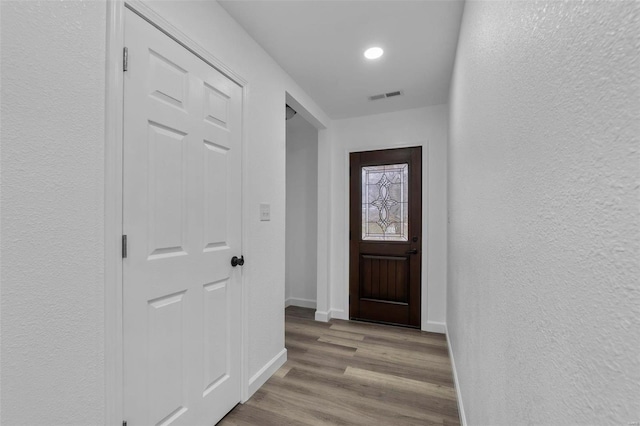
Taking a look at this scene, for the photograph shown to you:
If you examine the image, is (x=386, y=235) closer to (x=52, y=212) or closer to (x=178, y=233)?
(x=178, y=233)

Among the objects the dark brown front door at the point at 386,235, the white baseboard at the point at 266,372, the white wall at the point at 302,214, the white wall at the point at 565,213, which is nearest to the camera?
the white wall at the point at 565,213

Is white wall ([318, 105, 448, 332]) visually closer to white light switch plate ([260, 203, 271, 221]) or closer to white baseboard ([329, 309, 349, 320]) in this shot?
white baseboard ([329, 309, 349, 320])

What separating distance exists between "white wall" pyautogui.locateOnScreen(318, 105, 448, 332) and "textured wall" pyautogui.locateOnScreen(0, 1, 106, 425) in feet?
8.69

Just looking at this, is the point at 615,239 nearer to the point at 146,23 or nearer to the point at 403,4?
the point at 146,23

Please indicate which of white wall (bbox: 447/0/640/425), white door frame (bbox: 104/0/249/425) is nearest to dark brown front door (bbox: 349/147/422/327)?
white wall (bbox: 447/0/640/425)

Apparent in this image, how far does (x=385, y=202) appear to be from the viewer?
3463 millimetres

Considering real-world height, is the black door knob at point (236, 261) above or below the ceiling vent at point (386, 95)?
below

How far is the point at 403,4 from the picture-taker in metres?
1.75

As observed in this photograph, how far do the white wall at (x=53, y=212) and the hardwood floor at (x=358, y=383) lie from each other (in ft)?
3.57

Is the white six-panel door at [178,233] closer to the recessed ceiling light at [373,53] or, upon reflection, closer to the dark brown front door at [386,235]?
the recessed ceiling light at [373,53]

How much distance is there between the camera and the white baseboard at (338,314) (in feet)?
11.9

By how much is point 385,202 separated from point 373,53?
66.0 inches

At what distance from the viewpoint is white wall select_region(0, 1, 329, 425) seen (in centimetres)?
88

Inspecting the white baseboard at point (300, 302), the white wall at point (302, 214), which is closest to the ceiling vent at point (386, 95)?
the white wall at point (302, 214)
